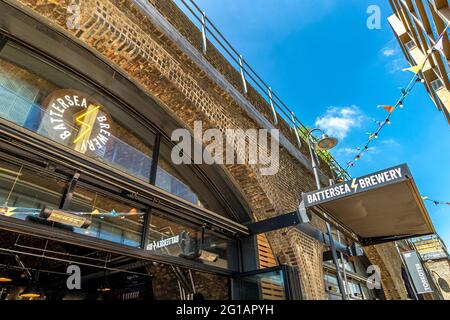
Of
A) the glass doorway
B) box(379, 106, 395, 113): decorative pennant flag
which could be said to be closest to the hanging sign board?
box(379, 106, 395, 113): decorative pennant flag

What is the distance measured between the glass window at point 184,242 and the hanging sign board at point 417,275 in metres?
10.5

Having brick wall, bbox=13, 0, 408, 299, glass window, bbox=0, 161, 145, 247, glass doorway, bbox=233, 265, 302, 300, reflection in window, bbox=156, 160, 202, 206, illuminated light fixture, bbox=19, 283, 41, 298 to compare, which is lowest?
glass doorway, bbox=233, 265, 302, 300

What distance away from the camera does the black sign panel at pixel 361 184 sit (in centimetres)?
312

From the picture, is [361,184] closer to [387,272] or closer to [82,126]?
[82,126]

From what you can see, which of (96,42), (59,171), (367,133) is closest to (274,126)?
(367,133)

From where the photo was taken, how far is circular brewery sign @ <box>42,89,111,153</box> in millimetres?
3273

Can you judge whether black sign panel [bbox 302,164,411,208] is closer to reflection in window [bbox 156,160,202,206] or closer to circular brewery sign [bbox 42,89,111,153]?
reflection in window [bbox 156,160,202,206]

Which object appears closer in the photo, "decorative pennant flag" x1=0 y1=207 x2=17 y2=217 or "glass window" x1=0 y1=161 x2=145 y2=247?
"decorative pennant flag" x1=0 y1=207 x2=17 y2=217

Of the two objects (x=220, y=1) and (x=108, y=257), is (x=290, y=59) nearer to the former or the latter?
(x=220, y=1)

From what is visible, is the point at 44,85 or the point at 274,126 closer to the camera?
the point at 44,85

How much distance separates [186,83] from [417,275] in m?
12.5

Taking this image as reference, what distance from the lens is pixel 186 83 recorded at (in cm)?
430
